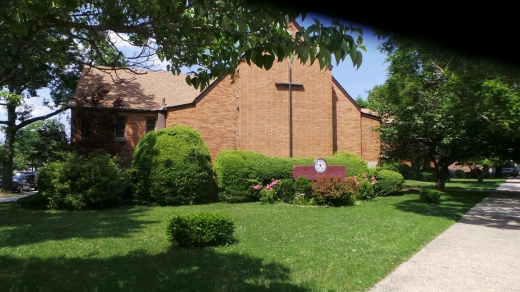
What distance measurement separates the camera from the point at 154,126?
72.0ft

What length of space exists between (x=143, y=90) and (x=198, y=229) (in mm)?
17298

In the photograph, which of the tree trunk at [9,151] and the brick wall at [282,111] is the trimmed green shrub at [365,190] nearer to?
the brick wall at [282,111]

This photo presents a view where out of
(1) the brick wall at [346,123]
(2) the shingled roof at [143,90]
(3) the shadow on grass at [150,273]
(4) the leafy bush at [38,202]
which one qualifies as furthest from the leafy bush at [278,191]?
(3) the shadow on grass at [150,273]

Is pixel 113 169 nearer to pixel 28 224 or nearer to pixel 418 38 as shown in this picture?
pixel 28 224

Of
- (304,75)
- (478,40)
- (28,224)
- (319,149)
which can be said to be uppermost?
(304,75)

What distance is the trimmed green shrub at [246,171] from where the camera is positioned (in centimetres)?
1830

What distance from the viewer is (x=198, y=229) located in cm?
783

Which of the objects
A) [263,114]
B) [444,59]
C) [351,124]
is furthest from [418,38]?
[351,124]

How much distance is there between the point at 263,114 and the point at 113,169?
26.5 feet

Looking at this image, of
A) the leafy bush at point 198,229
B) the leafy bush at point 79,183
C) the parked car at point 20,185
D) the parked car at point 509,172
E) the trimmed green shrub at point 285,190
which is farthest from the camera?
the parked car at point 509,172

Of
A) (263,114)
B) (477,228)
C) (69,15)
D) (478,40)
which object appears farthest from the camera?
(263,114)

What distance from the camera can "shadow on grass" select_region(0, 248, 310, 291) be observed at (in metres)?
5.57

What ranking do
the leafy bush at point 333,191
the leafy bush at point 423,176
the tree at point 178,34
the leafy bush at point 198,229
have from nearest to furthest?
the tree at point 178,34 < the leafy bush at point 198,229 < the leafy bush at point 333,191 < the leafy bush at point 423,176

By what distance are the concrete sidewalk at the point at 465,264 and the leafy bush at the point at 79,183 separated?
11556 millimetres
